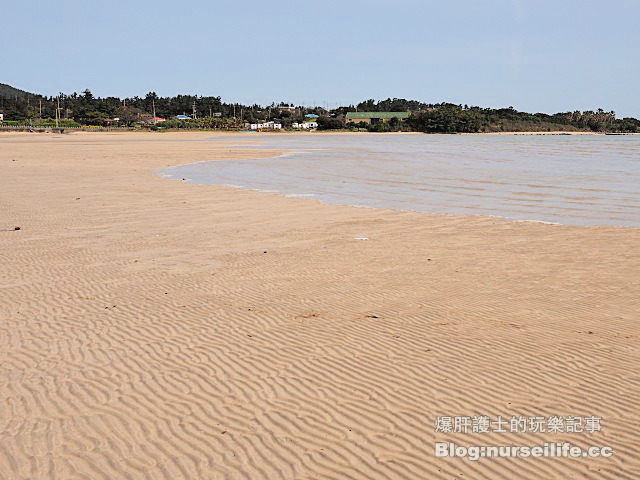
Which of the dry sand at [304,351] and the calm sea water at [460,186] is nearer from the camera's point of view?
the dry sand at [304,351]

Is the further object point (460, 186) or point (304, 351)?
point (460, 186)

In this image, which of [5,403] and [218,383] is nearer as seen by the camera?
[5,403]

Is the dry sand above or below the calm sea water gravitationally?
below

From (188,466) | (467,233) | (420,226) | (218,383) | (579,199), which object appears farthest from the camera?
(579,199)

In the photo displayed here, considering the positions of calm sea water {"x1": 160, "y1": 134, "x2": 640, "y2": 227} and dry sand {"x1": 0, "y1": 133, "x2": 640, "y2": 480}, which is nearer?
dry sand {"x1": 0, "y1": 133, "x2": 640, "y2": 480}

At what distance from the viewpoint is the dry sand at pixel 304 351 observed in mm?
5438

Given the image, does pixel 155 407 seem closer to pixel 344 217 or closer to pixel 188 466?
pixel 188 466

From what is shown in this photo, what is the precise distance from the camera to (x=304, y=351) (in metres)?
7.80

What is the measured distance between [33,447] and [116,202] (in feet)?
58.9

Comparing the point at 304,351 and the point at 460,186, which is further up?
the point at 460,186

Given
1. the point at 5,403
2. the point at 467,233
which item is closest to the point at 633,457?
the point at 5,403

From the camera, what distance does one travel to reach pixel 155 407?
625 cm

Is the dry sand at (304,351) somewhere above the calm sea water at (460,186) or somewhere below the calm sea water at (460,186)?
below

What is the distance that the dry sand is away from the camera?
214 inches
